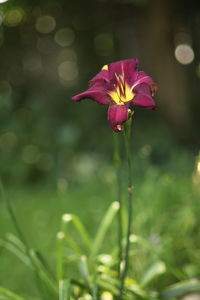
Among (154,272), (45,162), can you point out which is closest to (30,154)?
(45,162)

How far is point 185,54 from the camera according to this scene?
8.72m

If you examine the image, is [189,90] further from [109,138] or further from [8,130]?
[8,130]

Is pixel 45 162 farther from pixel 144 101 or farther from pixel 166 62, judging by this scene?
pixel 144 101

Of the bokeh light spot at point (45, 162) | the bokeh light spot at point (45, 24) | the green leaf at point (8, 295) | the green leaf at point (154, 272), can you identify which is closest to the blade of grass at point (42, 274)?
the green leaf at point (8, 295)

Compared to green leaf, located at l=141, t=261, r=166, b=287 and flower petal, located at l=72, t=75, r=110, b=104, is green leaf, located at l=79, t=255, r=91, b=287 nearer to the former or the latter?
green leaf, located at l=141, t=261, r=166, b=287

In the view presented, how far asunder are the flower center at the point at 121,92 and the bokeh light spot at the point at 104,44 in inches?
295

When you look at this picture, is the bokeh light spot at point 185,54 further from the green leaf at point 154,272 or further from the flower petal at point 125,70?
the flower petal at point 125,70

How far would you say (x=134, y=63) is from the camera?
1.42m

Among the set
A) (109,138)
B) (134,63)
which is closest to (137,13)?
(109,138)

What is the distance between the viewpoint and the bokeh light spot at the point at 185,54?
27.7 ft

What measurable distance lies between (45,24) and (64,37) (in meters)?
0.40

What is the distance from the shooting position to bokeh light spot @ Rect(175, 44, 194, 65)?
844cm

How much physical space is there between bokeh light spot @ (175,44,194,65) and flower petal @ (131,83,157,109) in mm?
7122

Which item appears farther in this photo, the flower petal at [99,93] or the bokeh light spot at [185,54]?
the bokeh light spot at [185,54]
